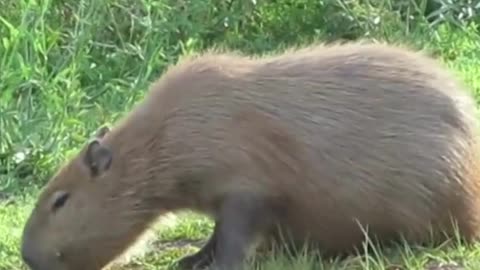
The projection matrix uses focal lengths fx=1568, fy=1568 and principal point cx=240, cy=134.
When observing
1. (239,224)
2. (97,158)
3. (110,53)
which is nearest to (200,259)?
(239,224)

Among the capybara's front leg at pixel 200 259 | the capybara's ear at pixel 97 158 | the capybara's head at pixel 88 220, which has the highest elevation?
the capybara's ear at pixel 97 158

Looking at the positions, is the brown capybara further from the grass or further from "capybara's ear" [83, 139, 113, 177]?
the grass

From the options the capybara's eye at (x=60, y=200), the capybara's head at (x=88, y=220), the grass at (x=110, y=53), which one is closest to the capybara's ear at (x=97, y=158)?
the capybara's head at (x=88, y=220)

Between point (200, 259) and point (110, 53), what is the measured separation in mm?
3411

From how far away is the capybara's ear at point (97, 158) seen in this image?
5055 mm

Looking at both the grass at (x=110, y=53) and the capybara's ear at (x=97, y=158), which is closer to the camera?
the capybara's ear at (x=97, y=158)

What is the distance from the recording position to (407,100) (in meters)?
5.07

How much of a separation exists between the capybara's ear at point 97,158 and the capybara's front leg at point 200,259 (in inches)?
16.8

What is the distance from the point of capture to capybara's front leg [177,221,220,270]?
17.0 ft

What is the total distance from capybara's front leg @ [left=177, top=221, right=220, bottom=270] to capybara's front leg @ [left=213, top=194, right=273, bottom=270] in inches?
9.3

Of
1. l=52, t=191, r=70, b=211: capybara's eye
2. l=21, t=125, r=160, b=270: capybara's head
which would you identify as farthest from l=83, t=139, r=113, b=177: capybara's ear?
l=52, t=191, r=70, b=211: capybara's eye

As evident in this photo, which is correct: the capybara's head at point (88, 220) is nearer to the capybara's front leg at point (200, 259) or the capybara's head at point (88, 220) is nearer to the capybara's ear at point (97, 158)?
the capybara's ear at point (97, 158)

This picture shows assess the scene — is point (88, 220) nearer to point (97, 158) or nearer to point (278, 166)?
point (97, 158)

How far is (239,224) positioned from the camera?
4.88m
